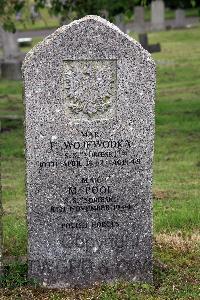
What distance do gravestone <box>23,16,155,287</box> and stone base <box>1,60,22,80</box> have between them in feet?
59.9

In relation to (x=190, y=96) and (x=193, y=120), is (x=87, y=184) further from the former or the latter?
(x=190, y=96)

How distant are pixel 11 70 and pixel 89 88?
1849 cm

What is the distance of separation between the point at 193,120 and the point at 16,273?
1028 centimetres

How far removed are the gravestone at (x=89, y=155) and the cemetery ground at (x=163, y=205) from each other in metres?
0.20

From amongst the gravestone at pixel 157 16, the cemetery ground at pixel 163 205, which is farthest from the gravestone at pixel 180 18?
the cemetery ground at pixel 163 205

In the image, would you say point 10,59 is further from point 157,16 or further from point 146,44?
point 157,16

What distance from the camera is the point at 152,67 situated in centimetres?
611

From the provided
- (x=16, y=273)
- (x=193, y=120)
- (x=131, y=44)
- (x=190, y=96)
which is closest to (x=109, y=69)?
(x=131, y=44)

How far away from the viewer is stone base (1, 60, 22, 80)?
2428 cm

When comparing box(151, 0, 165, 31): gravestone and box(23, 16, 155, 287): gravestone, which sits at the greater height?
box(23, 16, 155, 287): gravestone

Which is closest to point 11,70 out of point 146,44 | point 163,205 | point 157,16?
point 146,44

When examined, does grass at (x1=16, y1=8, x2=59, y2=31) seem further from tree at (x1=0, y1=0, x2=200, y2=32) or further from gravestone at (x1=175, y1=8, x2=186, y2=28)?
gravestone at (x1=175, y1=8, x2=186, y2=28)

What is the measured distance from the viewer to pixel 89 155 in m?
6.22

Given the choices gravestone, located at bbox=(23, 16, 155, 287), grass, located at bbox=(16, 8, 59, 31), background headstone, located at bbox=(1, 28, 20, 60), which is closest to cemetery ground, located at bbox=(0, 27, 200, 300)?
gravestone, located at bbox=(23, 16, 155, 287)
